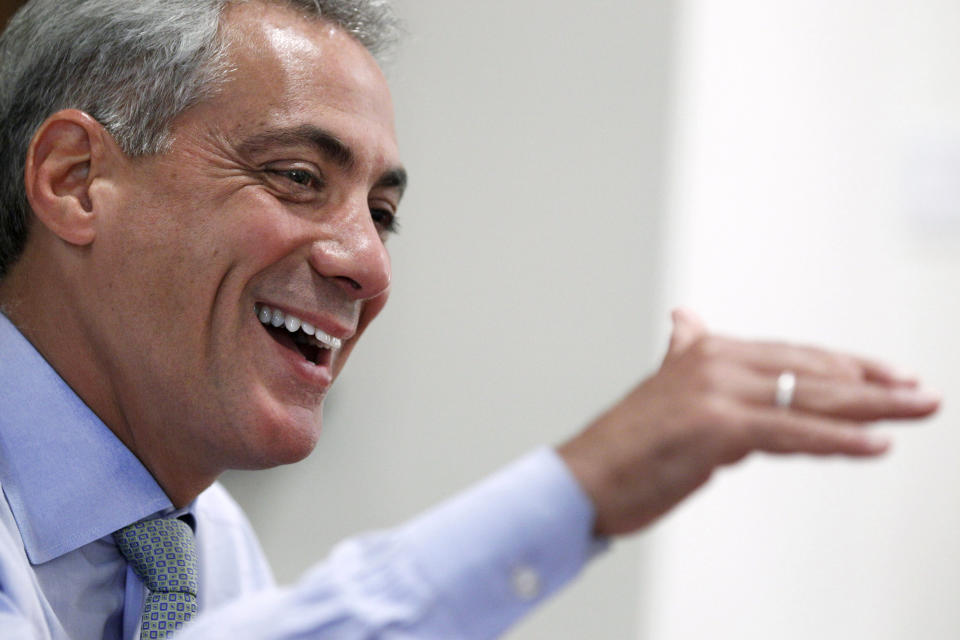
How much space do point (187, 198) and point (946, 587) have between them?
1.43m

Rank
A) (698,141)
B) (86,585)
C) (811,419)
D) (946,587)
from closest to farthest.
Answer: (811,419) → (86,585) → (698,141) → (946,587)

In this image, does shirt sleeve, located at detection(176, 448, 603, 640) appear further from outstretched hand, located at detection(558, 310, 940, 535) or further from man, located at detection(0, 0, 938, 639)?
man, located at detection(0, 0, 938, 639)

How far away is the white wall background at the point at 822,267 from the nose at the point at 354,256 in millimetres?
674

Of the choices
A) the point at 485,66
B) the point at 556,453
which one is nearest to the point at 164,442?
the point at 556,453

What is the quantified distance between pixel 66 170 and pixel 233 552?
20.8 inches

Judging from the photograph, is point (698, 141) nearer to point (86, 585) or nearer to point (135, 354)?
point (135, 354)

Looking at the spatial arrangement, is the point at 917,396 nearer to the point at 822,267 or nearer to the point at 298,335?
the point at 298,335

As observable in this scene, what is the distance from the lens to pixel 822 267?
5.79ft

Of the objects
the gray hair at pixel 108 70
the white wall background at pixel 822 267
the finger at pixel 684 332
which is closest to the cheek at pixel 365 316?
the gray hair at pixel 108 70

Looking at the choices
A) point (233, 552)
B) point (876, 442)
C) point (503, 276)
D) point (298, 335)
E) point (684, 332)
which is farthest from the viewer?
point (503, 276)

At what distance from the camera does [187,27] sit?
106cm

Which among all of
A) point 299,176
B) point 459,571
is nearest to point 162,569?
point 299,176

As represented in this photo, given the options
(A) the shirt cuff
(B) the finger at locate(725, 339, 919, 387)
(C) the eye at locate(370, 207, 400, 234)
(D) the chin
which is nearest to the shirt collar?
(D) the chin

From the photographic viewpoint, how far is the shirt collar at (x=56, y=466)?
3.17ft
